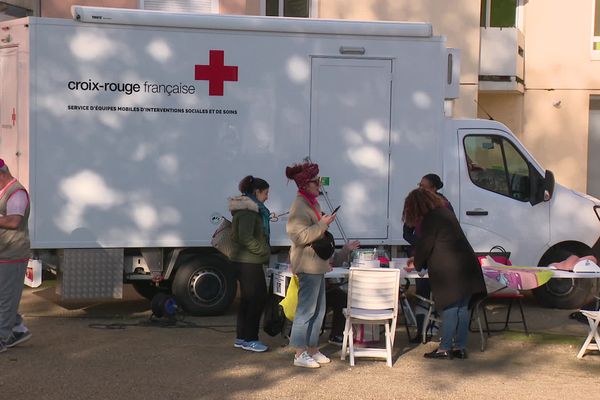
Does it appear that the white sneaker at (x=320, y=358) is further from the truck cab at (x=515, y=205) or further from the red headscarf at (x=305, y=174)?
the truck cab at (x=515, y=205)

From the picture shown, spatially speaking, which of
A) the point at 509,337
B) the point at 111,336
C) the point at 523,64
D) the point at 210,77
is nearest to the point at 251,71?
the point at 210,77

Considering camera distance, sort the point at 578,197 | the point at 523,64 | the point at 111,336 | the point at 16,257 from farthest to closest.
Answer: the point at 523,64 < the point at 578,197 < the point at 111,336 < the point at 16,257

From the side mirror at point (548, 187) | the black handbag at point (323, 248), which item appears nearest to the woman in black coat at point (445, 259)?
the black handbag at point (323, 248)

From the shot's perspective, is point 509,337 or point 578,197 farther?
point 578,197

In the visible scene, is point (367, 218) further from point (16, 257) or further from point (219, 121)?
point (16, 257)

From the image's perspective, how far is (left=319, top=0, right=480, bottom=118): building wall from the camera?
53.3 ft

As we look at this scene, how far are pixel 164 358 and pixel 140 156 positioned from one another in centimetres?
257

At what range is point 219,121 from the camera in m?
9.65

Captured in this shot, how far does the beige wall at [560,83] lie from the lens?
17.7 meters

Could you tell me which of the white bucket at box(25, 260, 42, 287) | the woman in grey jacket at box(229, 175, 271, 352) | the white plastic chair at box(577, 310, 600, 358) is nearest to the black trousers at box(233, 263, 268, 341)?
the woman in grey jacket at box(229, 175, 271, 352)

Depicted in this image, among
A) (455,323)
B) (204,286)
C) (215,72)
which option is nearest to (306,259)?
(455,323)

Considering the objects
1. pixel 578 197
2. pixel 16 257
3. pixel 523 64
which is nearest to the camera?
pixel 16 257

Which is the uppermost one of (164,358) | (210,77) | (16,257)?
(210,77)

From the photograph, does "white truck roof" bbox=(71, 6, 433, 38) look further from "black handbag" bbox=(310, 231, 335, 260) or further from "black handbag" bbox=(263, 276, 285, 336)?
"black handbag" bbox=(310, 231, 335, 260)
